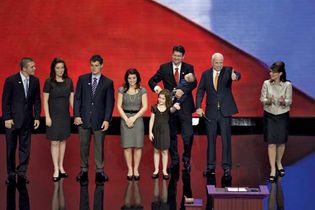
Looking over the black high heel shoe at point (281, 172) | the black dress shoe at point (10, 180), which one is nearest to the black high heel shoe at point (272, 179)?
the black high heel shoe at point (281, 172)

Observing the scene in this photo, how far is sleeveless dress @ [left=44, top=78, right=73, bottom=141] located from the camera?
805 centimetres

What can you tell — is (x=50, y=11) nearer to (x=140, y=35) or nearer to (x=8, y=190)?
(x=140, y=35)

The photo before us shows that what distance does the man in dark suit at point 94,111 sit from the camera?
806 cm

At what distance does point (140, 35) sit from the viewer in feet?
35.1

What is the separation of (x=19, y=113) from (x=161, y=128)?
1.54 m

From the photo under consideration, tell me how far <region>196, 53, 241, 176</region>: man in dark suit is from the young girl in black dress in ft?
1.20

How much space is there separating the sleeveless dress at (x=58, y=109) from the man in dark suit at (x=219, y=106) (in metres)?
1.45

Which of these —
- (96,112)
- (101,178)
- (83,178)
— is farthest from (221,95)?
(83,178)

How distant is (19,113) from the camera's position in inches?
318

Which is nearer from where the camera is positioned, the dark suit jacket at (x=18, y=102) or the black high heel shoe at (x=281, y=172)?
the dark suit jacket at (x=18, y=102)

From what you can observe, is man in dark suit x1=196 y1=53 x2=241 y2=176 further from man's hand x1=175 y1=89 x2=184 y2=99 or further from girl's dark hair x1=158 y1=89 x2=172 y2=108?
girl's dark hair x1=158 y1=89 x2=172 y2=108

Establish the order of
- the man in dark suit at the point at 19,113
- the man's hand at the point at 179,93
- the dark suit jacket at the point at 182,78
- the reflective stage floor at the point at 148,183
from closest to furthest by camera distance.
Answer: the reflective stage floor at the point at 148,183, the man in dark suit at the point at 19,113, the man's hand at the point at 179,93, the dark suit jacket at the point at 182,78

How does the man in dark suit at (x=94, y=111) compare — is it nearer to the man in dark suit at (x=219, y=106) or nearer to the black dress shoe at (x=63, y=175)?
the black dress shoe at (x=63, y=175)

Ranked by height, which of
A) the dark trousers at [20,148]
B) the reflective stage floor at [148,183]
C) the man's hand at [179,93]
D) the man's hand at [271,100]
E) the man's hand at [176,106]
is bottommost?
the reflective stage floor at [148,183]
